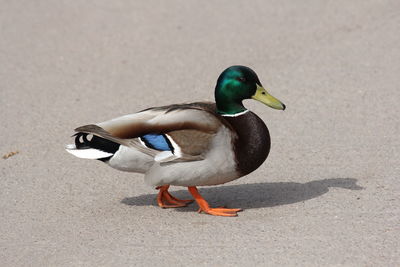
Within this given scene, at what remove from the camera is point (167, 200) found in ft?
20.1

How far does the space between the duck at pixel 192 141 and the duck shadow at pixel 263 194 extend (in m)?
0.34

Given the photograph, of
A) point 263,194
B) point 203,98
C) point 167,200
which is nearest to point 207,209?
point 167,200

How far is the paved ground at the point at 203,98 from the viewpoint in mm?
5277

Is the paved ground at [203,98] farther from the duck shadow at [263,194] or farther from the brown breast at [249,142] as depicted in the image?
the brown breast at [249,142]

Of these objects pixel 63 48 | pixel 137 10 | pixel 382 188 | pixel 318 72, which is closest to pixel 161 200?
pixel 382 188

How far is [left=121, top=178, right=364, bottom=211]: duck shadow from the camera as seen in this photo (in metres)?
5.99

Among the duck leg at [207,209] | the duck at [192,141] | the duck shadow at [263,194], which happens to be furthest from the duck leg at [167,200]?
the duck at [192,141]

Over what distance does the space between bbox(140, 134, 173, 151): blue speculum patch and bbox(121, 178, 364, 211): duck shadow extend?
0.69 metres

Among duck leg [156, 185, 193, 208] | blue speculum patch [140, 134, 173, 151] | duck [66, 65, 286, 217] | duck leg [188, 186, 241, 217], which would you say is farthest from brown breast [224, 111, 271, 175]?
duck leg [156, 185, 193, 208]

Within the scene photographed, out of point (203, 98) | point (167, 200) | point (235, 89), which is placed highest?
point (235, 89)

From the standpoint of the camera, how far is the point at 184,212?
5.99m

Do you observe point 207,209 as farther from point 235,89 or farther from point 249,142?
point 235,89

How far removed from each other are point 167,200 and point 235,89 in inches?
39.2

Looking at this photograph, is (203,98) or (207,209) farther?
(203,98)
